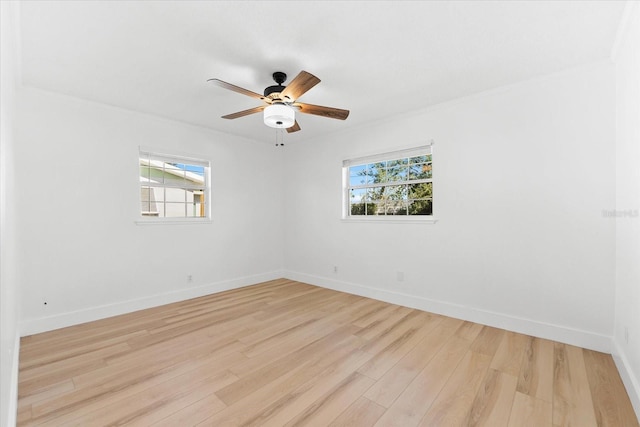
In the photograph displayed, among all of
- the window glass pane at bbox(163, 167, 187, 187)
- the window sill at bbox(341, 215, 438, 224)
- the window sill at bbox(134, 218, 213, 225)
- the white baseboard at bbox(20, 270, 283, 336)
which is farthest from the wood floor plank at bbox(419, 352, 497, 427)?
the window glass pane at bbox(163, 167, 187, 187)

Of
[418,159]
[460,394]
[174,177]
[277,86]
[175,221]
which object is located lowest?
[460,394]

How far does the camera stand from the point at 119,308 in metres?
3.55

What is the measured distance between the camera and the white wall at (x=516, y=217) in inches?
103

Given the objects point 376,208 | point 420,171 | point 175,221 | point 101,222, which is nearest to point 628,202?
point 420,171

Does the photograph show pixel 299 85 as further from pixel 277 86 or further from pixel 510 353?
pixel 510 353

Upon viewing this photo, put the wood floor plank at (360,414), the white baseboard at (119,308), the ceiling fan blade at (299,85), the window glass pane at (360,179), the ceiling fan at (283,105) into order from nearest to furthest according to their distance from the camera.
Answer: the wood floor plank at (360,414) → the ceiling fan blade at (299,85) → the ceiling fan at (283,105) → the white baseboard at (119,308) → the window glass pane at (360,179)

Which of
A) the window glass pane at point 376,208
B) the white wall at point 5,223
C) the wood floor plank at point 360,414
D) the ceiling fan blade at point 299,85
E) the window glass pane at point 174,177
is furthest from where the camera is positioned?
the window glass pane at point 376,208

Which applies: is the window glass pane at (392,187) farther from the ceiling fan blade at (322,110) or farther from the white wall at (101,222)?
the white wall at (101,222)

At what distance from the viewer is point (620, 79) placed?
2375mm

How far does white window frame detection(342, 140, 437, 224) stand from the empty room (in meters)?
0.03

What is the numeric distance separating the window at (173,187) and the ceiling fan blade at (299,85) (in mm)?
2464

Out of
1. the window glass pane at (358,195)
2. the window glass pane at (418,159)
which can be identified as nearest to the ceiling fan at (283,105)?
the window glass pane at (418,159)

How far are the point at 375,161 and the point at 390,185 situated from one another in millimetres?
448

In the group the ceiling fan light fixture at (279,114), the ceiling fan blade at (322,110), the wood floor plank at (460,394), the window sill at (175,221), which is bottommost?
the wood floor plank at (460,394)
